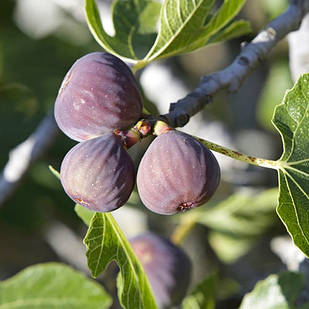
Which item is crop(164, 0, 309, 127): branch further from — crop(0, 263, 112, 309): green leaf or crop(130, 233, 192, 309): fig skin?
crop(130, 233, 192, 309): fig skin

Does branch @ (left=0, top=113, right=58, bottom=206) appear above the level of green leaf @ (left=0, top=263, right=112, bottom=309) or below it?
below

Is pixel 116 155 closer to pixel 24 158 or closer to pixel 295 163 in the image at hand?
pixel 295 163

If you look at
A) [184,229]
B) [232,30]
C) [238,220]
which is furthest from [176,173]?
[238,220]

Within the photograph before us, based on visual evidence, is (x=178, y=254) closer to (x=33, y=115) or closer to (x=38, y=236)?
(x=33, y=115)

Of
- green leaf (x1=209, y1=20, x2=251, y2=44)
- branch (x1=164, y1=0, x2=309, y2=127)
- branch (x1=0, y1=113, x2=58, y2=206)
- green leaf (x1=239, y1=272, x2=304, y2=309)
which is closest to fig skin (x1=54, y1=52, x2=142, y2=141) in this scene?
branch (x1=164, y1=0, x2=309, y2=127)

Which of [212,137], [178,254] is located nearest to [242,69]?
[178,254]

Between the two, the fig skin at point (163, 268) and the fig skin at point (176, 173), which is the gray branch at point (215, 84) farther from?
the fig skin at point (163, 268)

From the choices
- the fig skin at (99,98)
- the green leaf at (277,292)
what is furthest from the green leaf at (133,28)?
the green leaf at (277,292)
